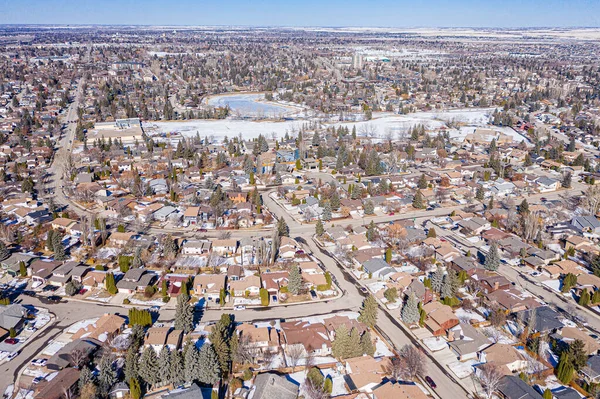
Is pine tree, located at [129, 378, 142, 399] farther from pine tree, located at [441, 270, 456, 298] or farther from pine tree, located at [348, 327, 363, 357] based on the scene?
pine tree, located at [441, 270, 456, 298]

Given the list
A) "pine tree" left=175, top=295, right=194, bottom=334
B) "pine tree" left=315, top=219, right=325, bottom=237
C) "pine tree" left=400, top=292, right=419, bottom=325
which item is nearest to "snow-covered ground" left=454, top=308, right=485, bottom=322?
"pine tree" left=400, top=292, right=419, bottom=325

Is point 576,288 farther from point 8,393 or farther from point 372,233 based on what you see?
point 8,393

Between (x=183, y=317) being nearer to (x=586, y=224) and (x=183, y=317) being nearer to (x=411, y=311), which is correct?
(x=411, y=311)

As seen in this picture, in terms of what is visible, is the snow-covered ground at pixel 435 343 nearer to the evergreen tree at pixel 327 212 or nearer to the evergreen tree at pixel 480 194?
the evergreen tree at pixel 327 212

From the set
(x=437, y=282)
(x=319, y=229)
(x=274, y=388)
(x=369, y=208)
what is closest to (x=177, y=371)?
(x=274, y=388)

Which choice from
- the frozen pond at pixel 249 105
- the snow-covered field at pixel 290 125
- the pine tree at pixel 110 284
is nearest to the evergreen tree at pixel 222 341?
the pine tree at pixel 110 284
